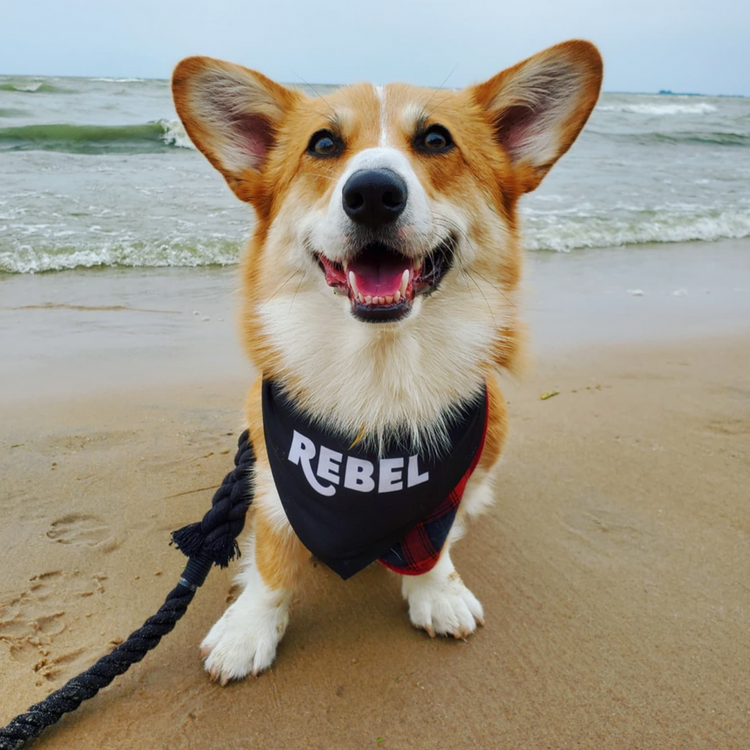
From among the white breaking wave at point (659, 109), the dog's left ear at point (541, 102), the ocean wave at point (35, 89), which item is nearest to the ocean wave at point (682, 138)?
the white breaking wave at point (659, 109)

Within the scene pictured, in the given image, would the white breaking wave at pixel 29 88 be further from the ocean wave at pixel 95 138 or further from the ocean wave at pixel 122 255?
the ocean wave at pixel 122 255

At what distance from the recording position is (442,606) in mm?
2023

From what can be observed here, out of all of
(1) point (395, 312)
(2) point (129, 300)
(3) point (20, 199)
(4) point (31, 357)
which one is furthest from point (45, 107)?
(1) point (395, 312)

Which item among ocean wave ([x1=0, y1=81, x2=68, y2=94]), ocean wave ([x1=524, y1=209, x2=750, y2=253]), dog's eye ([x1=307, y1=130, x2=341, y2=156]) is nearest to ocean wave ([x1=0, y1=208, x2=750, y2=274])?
ocean wave ([x1=524, y1=209, x2=750, y2=253])

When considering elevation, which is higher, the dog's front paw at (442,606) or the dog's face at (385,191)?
the dog's face at (385,191)

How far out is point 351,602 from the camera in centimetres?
217

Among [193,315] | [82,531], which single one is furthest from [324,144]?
[193,315]

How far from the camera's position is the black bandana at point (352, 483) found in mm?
1890

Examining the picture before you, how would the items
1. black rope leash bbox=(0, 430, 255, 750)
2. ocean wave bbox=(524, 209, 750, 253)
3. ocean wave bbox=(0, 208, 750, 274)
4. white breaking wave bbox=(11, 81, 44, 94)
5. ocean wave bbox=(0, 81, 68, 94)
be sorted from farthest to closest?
white breaking wave bbox=(11, 81, 44, 94) < ocean wave bbox=(0, 81, 68, 94) < ocean wave bbox=(524, 209, 750, 253) < ocean wave bbox=(0, 208, 750, 274) < black rope leash bbox=(0, 430, 255, 750)

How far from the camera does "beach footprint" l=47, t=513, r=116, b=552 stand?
7.55 ft

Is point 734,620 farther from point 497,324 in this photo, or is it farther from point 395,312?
point 395,312

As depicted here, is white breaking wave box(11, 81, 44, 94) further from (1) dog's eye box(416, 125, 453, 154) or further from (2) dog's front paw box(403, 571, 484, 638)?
(2) dog's front paw box(403, 571, 484, 638)

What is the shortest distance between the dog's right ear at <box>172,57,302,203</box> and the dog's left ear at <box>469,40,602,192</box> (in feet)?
2.63

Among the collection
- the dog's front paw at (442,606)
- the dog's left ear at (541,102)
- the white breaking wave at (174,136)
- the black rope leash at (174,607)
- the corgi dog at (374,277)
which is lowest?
the white breaking wave at (174,136)
